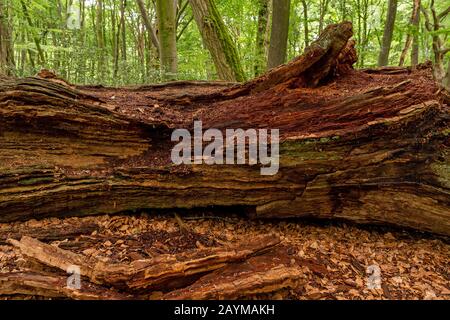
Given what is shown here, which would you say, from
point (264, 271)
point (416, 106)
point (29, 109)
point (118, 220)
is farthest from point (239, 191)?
point (29, 109)

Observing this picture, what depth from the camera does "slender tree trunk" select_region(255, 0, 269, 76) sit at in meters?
10.9

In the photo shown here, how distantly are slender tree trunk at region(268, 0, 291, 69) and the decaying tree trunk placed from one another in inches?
142

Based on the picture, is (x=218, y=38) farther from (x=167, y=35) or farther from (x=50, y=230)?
(x=50, y=230)

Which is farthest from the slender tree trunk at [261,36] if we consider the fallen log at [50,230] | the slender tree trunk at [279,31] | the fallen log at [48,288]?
the fallen log at [48,288]

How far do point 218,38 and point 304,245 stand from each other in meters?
5.19

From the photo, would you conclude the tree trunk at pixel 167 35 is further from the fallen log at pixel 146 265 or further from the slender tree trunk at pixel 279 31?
the fallen log at pixel 146 265

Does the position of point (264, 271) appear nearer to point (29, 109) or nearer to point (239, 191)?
point (239, 191)

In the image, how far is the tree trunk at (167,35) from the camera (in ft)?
28.1

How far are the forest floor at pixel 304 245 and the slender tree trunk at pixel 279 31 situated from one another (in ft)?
16.7

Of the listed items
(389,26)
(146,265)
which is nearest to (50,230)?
(146,265)
